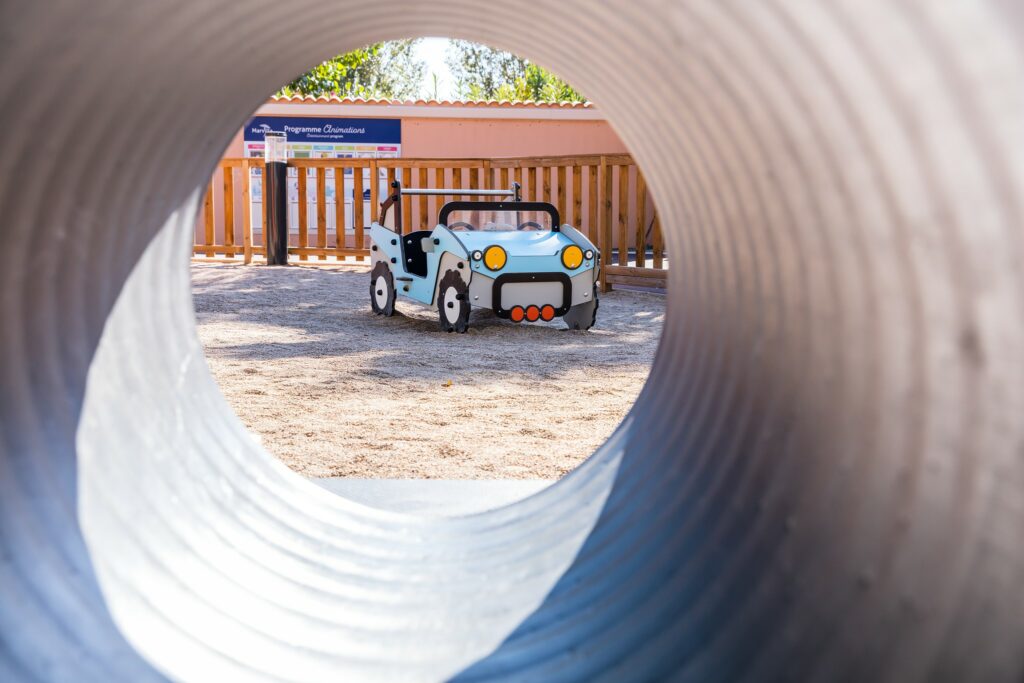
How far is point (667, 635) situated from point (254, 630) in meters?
0.90

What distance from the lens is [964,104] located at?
1.19m

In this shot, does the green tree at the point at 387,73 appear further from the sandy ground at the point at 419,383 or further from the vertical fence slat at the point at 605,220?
the sandy ground at the point at 419,383

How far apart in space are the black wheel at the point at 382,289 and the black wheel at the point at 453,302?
90 cm

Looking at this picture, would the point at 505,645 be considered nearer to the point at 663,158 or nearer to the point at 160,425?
the point at 160,425

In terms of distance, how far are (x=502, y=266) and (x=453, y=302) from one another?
2.00 feet

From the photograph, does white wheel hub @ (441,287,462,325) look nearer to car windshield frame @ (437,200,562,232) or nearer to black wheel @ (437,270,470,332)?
black wheel @ (437,270,470,332)

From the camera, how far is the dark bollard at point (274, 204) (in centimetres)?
1534

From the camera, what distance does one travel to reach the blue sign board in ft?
67.4

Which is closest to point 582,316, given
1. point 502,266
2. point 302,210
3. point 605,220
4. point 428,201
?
point 502,266

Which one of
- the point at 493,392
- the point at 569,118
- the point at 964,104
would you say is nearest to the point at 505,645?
the point at 964,104

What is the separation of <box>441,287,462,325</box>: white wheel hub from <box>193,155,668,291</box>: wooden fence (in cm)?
215

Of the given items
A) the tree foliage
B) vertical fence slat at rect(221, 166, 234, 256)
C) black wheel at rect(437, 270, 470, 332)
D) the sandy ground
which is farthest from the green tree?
black wheel at rect(437, 270, 470, 332)

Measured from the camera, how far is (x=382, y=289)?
951cm

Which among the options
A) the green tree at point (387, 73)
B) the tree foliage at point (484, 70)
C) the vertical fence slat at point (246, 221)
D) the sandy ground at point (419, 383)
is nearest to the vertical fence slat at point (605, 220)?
the sandy ground at point (419, 383)
